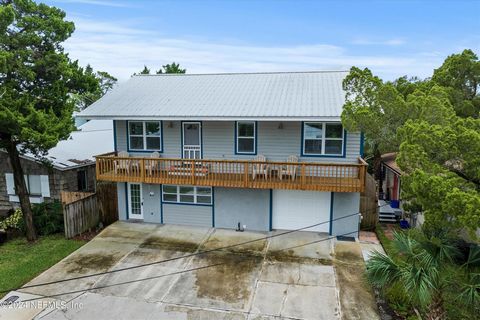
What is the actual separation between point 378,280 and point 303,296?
2190 mm

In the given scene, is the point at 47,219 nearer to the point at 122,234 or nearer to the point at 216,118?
the point at 122,234

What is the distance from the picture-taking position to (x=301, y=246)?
12.7m

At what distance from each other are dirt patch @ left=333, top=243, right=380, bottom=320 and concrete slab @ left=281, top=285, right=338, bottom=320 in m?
0.28

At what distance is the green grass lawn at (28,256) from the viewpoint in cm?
1034

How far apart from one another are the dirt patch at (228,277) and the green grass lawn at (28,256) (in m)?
5.12

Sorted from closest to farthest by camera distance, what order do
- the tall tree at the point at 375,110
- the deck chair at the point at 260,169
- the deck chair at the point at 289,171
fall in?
the tall tree at the point at 375,110 → the deck chair at the point at 289,171 → the deck chair at the point at 260,169

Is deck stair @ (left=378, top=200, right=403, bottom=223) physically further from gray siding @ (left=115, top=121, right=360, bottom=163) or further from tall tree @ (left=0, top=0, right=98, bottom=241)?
tall tree @ (left=0, top=0, right=98, bottom=241)

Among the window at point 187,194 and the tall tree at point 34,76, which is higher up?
the tall tree at point 34,76

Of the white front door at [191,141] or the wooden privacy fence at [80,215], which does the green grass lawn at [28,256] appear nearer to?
the wooden privacy fence at [80,215]

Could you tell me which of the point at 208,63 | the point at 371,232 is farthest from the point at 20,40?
the point at 208,63

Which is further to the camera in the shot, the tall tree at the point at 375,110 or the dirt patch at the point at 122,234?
the dirt patch at the point at 122,234

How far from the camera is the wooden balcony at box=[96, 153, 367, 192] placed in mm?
12453

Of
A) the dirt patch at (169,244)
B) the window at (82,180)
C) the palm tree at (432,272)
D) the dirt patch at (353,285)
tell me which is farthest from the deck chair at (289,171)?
the window at (82,180)

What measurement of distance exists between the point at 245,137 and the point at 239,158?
91 cm
